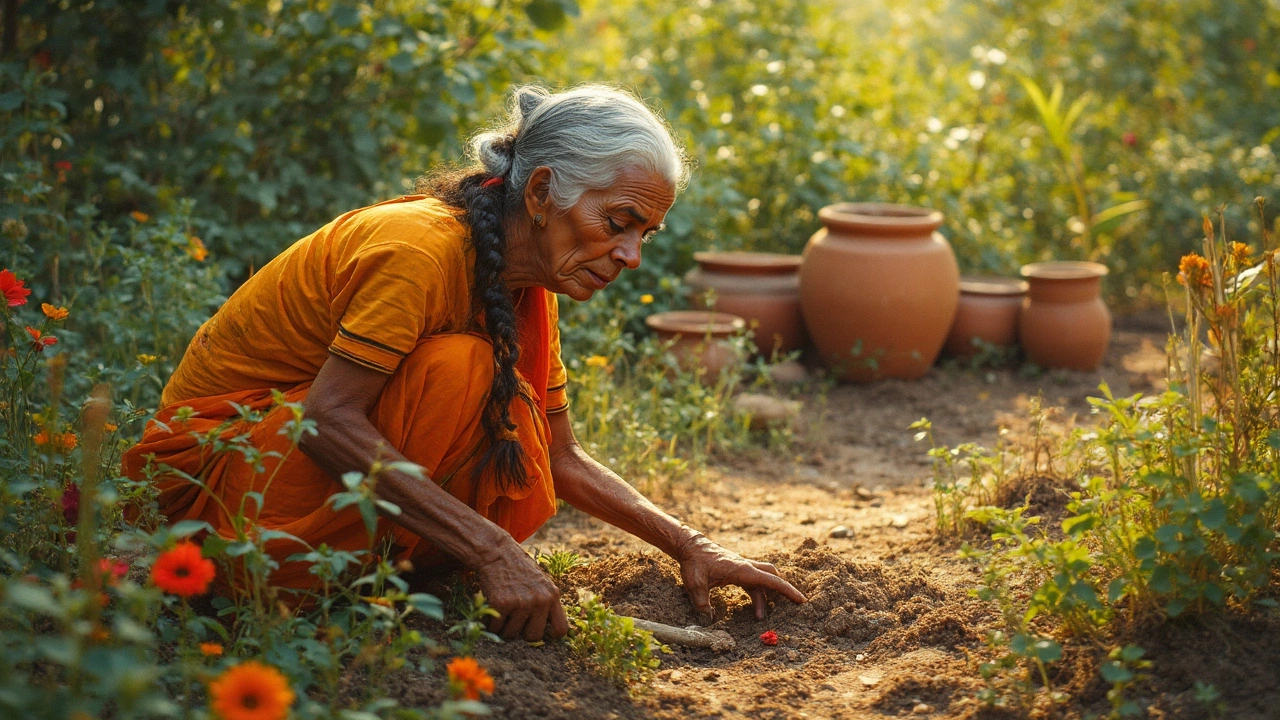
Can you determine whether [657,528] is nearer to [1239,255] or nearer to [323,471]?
[323,471]

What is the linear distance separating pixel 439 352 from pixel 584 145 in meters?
0.56

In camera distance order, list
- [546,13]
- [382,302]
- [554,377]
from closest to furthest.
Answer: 1. [382,302]
2. [554,377]
3. [546,13]

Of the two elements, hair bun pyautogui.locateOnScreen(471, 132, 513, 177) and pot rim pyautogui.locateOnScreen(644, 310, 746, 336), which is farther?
pot rim pyautogui.locateOnScreen(644, 310, 746, 336)

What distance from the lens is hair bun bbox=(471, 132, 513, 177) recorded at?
265 cm

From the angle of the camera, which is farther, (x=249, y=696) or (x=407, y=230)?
(x=407, y=230)

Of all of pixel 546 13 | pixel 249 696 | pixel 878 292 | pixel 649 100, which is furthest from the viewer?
pixel 649 100

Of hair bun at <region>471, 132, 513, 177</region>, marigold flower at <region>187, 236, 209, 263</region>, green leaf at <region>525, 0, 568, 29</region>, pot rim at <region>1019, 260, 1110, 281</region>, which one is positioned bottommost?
pot rim at <region>1019, 260, 1110, 281</region>

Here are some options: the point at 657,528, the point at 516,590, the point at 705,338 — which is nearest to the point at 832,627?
the point at 657,528

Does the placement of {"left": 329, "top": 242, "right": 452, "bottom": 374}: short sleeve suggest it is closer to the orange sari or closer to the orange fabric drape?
the orange sari

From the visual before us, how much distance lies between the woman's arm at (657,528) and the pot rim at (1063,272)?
A: 3459 millimetres

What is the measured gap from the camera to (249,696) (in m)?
1.40

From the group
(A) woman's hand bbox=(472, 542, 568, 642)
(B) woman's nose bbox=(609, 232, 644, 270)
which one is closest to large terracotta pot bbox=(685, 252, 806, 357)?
(B) woman's nose bbox=(609, 232, 644, 270)

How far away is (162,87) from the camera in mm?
5000

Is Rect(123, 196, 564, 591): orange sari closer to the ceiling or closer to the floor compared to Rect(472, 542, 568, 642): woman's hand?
closer to the ceiling
